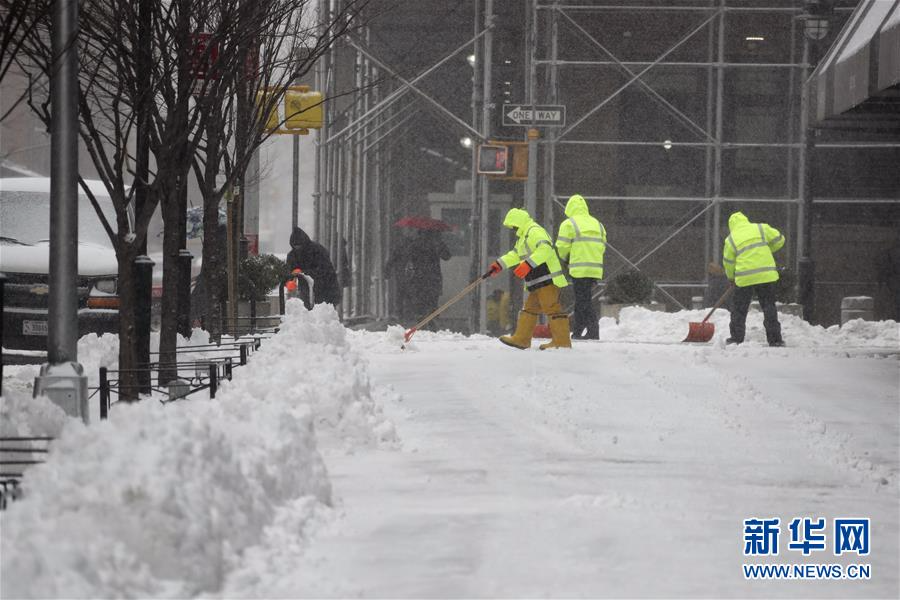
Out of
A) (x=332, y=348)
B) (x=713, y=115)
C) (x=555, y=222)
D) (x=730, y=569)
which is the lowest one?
(x=730, y=569)

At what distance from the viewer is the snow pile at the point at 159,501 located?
4.12 metres

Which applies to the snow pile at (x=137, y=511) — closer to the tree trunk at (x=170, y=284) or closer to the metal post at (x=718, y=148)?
the tree trunk at (x=170, y=284)

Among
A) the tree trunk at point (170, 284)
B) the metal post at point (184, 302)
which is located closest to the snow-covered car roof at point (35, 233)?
the metal post at point (184, 302)

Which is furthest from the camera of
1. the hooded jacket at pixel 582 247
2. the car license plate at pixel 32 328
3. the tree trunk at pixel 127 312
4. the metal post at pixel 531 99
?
the metal post at pixel 531 99

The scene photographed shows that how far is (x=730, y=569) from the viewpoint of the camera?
5.34m

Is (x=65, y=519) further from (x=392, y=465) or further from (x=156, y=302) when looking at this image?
(x=156, y=302)

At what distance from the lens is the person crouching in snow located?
49.7 ft

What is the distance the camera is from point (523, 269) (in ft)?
49.5

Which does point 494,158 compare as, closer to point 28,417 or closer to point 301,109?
point 301,109

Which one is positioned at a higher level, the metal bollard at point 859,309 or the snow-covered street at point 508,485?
the metal bollard at point 859,309

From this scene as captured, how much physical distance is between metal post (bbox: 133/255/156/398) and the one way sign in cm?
952

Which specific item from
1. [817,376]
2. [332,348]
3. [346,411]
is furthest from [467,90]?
[346,411]

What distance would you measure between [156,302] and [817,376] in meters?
11.4

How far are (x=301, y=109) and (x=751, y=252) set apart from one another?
5.45 meters
